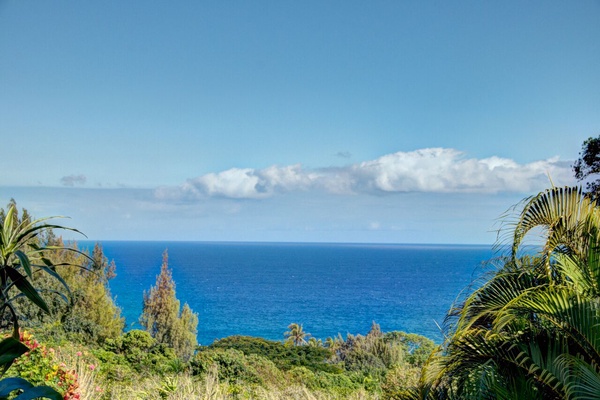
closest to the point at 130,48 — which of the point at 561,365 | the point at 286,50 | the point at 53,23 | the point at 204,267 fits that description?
the point at 53,23

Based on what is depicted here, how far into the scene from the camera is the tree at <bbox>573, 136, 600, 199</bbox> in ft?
17.4

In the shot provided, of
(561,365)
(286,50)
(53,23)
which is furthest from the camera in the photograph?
(286,50)

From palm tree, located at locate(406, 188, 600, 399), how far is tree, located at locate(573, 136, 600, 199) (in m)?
1.73

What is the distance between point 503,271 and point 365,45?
27.4 ft

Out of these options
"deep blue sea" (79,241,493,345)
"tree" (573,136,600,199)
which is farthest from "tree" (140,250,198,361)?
"tree" (573,136,600,199)

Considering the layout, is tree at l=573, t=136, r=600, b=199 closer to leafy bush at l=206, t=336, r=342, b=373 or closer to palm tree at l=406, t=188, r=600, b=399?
palm tree at l=406, t=188, r=600, b=399

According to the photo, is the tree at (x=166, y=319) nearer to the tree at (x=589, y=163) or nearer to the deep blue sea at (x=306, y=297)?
the deep blue sea at (x=306, y=297)

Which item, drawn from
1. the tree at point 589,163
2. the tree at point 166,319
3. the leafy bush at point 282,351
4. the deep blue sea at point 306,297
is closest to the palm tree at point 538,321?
A: the tree at point 589,163

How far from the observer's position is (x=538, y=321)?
3713mm

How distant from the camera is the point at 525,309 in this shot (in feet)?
11.5

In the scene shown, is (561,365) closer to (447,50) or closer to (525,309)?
(525,309)

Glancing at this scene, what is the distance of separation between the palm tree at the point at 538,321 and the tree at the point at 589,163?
1733mm

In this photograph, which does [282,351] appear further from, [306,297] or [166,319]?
[306,297]

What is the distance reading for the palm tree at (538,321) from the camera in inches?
123
